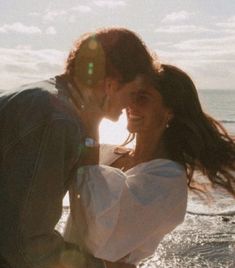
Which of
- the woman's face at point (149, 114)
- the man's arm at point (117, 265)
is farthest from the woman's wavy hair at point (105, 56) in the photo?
the man's arm at point (117, 265)

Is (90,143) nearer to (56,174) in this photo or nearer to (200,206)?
(56,174)

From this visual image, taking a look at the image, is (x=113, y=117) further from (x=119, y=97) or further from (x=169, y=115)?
(x=169, y=115)

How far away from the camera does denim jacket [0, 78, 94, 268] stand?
90.7 inches

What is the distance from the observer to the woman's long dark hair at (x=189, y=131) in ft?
12.1

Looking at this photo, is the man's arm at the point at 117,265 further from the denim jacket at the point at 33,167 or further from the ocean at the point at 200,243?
the ocean at the point at 200,243

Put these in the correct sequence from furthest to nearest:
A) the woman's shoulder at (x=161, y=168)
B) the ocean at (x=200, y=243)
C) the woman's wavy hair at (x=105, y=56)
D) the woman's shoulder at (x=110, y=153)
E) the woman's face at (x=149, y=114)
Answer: the ocean at (x=200, y=243)
the woman's shoulder at (x=110, y=153)
the woman's face at (x=149, y=114)
the woman's shoulder at (x=161, y=168)
the woman's wavy hair at (x=105, y=56)

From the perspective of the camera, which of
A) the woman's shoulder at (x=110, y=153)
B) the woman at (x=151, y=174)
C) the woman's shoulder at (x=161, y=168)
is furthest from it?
the woman's shoulder at (x=110, y=153)

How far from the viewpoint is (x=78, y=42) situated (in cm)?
288

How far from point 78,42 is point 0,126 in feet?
2.36

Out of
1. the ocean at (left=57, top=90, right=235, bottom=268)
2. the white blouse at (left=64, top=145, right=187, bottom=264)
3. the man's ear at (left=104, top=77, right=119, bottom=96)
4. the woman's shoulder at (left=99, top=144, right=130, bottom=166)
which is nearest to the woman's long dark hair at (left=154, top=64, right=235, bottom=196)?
the white blouse at (left=64, top=145, right=187, bottom=264)

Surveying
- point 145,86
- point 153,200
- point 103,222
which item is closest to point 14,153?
point 103,222

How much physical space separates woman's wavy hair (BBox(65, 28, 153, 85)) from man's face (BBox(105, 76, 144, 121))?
3.3 inches

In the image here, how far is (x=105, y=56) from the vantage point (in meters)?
2.79

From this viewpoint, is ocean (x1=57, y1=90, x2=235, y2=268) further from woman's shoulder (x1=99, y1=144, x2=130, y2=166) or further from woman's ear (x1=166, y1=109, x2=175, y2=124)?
woman's ear (x1=166, y1=109, x2=175, y2=124)
